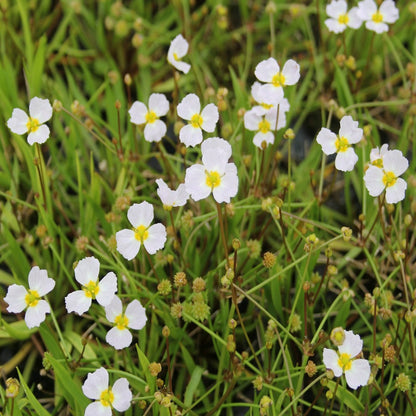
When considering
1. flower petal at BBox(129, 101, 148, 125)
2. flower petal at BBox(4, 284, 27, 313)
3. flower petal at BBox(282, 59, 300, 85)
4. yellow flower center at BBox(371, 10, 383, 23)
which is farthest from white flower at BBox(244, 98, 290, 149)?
flower petal at BBox(4, 284, 27, 313)

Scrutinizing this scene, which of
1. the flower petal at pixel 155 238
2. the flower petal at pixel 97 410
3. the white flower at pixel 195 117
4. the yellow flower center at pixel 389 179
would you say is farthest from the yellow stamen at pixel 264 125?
the flower petal at pixel 97 410

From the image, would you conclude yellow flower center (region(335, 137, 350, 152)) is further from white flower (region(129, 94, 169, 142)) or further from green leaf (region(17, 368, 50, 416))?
green leaf (region(17, 368, 50, 416))

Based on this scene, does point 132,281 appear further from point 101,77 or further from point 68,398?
point 101,77

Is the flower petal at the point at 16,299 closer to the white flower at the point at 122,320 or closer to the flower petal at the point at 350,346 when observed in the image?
the white flower at the point at 122,320

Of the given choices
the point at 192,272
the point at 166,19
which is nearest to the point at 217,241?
the point at 192,272

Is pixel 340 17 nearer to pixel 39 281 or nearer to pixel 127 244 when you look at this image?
pixel 127 244

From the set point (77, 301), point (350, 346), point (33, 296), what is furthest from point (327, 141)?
point (33, 296)
